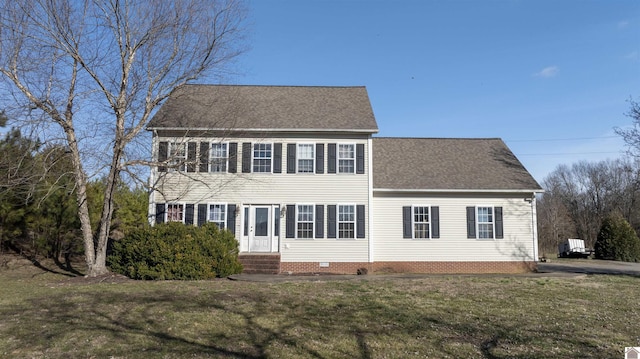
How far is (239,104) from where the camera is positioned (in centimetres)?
1912

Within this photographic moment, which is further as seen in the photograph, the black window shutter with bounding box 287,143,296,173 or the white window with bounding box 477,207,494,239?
Answer: the white window with bounding box 477,207,494,239

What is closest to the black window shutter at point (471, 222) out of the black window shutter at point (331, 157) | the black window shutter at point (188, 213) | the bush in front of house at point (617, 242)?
the black window shutter at point (331, 157)

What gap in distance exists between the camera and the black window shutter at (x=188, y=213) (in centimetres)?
1723

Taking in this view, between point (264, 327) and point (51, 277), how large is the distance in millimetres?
10312

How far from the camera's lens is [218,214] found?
17.4 meters

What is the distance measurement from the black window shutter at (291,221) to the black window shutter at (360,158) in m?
3.00

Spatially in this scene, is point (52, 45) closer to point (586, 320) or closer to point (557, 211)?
point (586, 320)

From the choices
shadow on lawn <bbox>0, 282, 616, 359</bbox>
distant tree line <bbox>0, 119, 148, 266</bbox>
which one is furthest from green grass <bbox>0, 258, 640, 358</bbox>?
distant tree line <bbox>0, 119, 148, 266</bbox>

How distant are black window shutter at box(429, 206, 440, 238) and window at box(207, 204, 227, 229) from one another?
8.41 m

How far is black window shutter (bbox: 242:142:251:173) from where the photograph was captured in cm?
1761

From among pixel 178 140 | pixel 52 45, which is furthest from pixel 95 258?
pixel 52 45

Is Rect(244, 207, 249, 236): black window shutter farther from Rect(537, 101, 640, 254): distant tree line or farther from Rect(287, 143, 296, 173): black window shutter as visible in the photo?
Rect(537, 101, 640, 254): distant tree line

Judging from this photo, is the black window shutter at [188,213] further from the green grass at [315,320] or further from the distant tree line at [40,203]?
the green grass at [315,320]

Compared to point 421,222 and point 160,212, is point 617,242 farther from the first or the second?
point 160,212
